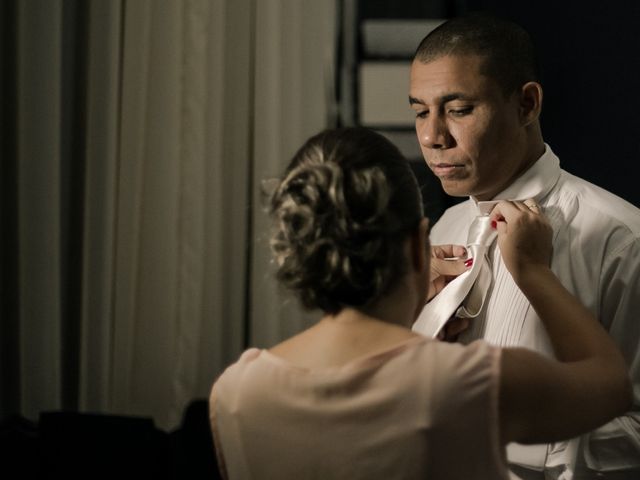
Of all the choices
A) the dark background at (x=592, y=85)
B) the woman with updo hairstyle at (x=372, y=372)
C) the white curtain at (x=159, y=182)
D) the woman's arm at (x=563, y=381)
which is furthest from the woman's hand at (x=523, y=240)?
the white curtain at (x=159, y=182)

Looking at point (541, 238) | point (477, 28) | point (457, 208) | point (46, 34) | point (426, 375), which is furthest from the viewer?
point (46, 34)

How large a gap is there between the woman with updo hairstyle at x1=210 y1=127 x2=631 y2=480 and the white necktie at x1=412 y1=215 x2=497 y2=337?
0.36m

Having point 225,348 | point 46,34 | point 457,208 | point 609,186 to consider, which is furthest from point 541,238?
point 46,34

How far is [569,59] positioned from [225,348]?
4.37 ft

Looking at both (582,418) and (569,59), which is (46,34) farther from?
(582,418)

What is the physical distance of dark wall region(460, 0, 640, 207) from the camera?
2080mm

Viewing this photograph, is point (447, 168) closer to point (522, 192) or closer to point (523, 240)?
point (522, 192)

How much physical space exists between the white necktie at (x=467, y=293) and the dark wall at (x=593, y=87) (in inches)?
29.0

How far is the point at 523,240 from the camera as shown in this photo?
51.4 inches

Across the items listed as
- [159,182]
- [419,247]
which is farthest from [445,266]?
[159,182]

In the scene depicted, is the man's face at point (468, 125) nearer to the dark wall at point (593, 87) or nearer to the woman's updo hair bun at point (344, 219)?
the woman's updo hair bun at point (344, 219)

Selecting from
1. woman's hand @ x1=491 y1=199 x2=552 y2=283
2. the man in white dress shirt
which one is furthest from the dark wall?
woman's hand @ x1=491 y1=199 x2=552 y2=283

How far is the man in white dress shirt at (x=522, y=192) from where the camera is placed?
1386mm

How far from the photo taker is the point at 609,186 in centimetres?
211
